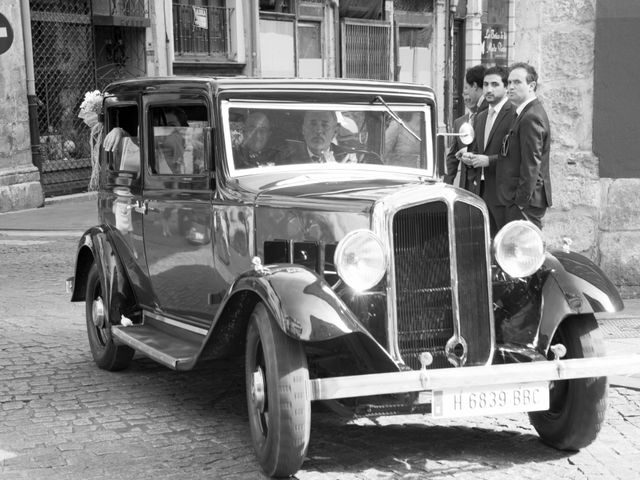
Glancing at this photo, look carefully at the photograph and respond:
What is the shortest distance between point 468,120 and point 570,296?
10.9 feet

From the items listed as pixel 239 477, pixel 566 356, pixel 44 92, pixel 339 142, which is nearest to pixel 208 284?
pixel 339 142

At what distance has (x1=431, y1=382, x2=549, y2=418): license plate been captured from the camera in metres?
4.38

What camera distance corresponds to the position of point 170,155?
6066 mm

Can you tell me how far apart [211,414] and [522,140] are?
2855 millimetres

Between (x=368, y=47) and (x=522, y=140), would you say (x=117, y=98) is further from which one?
(x=368, y=47)

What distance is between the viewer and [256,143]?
556 centimetres

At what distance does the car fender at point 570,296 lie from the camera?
4.79 metres

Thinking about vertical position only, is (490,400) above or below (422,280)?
below

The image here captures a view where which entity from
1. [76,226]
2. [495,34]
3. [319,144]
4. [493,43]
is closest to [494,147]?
[319,144]

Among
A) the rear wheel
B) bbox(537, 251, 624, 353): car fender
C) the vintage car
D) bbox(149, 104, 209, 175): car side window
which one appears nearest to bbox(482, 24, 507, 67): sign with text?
the rear wheel

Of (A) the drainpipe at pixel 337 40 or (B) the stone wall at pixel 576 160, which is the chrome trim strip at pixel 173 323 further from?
(A) the drainpipe at pixel 337 40

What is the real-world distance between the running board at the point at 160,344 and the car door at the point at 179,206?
14cm

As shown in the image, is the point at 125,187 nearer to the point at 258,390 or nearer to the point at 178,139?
the point at 178,139

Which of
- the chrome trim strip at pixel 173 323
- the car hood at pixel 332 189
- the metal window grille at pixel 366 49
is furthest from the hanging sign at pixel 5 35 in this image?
the metal window grille at pixel 366 49
